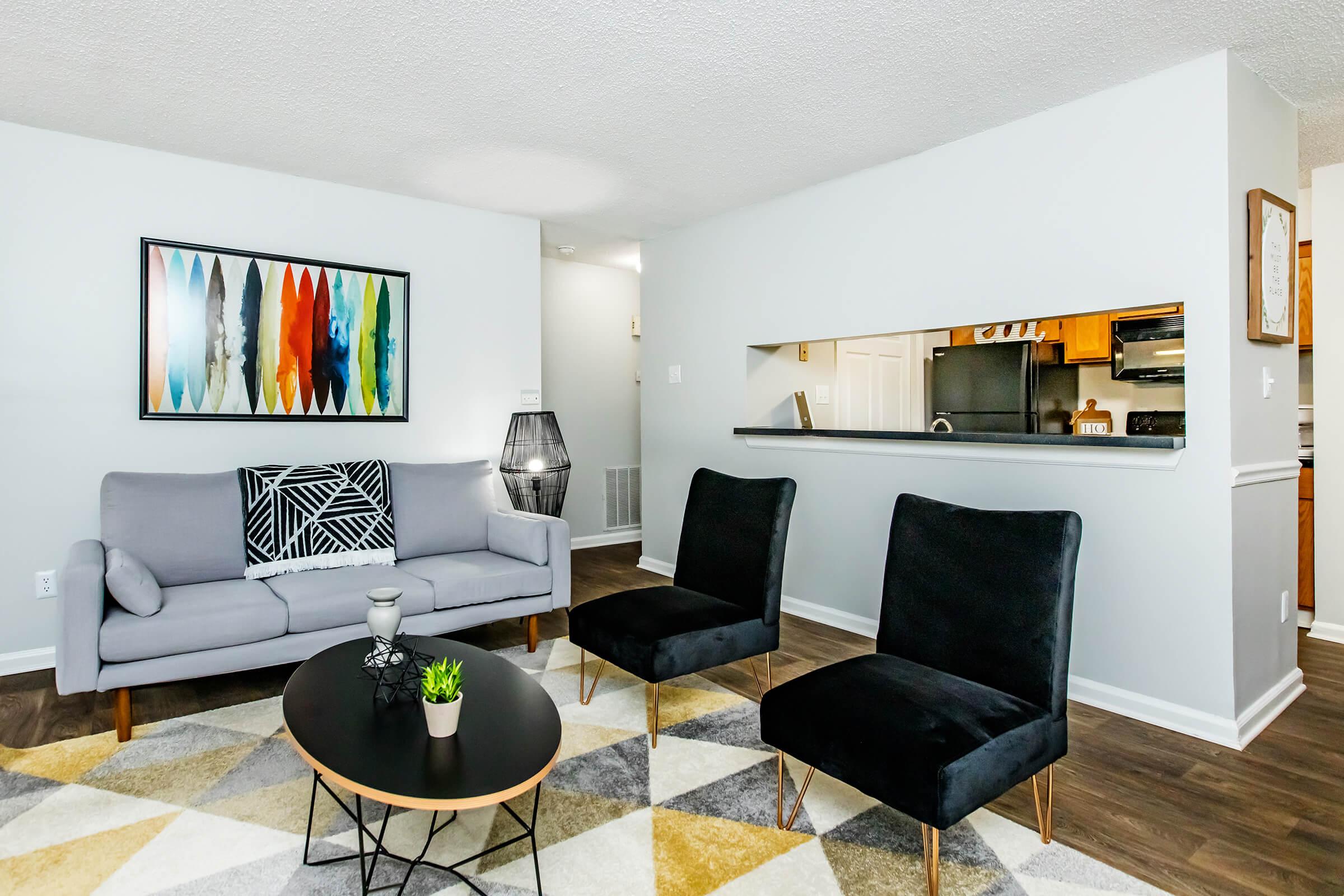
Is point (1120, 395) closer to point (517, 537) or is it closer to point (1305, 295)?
point (1305, 295)

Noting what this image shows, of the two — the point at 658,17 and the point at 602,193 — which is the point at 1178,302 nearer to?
the point at 658,17

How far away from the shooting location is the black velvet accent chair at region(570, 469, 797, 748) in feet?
8.29

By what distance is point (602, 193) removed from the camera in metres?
4.12

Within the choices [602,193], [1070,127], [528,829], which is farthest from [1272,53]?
[528,829]

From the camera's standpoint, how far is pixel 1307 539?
150 inches

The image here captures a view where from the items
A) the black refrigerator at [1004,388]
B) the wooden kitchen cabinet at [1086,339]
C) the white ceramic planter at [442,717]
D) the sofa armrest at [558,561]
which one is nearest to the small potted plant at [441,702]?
the white ceramic planter at [442,717]

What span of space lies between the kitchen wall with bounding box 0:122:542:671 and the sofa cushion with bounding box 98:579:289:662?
0.56 metres

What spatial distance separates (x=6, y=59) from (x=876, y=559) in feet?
13.3

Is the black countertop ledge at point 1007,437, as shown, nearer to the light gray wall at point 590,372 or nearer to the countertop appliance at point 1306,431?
the countertop appliance at point 1306,431

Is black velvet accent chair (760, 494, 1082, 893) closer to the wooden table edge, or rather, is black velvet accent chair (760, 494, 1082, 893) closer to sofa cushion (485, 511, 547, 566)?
the wooden table edge

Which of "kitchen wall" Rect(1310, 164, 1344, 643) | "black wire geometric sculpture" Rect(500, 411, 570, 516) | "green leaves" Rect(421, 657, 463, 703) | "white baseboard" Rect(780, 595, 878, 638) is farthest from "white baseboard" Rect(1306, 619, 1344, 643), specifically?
"green leaves" Rect(421, 657, 463, 703)

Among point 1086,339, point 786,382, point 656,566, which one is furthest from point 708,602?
point 1086,339

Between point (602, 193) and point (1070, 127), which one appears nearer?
point (1070, 127)

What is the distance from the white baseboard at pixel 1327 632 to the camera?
11.7ft
